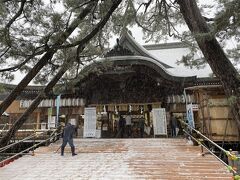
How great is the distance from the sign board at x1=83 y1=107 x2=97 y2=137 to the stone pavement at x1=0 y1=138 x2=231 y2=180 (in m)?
3.89

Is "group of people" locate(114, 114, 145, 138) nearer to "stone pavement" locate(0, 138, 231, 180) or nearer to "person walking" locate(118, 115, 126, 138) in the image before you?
"person walking" locate(118, 115, 126, 138)

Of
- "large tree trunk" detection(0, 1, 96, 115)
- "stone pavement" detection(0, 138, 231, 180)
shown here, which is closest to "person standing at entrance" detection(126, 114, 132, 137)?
"stone pavement" detection(0, 138, 231, 180)

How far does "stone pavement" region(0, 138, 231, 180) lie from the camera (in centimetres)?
650

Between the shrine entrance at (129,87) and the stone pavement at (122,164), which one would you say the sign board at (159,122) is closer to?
the shrine entrance at (129,87)

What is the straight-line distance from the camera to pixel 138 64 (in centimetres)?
1380

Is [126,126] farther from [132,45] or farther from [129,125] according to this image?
[132,45]

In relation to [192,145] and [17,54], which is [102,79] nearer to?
[192,145]

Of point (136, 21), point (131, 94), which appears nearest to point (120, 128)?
point (131, 94)

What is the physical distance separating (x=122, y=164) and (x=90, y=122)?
289 inches

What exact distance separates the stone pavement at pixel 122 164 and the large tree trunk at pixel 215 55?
1943 millimetres

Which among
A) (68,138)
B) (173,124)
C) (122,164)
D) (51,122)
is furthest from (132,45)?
(122,164)

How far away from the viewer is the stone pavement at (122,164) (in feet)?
21.3

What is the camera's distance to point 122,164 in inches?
302

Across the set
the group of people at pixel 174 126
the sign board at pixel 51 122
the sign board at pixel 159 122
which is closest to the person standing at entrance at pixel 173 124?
the group of people at pixel 174 126
